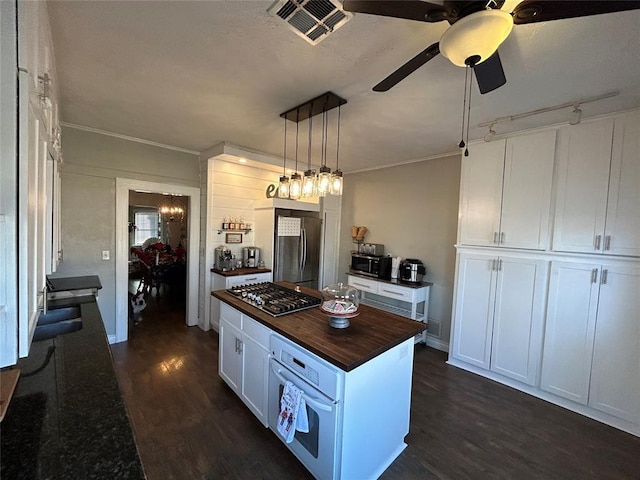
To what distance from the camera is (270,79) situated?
1.98 meters

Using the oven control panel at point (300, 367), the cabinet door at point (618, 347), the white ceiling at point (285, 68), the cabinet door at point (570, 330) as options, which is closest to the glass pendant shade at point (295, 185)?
the white ceiling at point (285, 68)

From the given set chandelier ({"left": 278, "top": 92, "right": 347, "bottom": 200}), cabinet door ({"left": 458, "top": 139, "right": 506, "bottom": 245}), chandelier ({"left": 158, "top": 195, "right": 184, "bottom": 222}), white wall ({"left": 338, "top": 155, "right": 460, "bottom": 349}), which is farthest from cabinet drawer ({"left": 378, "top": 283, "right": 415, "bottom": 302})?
chandelier ({"left": 158, "top": 195, "right": 184, "bottom": 222})

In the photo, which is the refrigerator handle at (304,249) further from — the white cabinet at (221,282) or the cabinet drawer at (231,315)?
the cabinet drawer at (231,315)

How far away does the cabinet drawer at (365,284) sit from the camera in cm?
400

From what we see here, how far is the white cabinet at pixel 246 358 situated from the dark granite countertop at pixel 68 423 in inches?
35.4

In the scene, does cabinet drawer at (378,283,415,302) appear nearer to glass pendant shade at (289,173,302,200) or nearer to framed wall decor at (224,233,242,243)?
glass pendant shade at (289,173,302,200)

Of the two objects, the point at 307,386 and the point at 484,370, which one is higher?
the point at 307,386

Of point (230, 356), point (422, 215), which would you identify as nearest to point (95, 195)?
point (230, 356)

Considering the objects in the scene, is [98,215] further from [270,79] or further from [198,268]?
[270,79]

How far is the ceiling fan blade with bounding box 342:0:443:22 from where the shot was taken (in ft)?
3.40

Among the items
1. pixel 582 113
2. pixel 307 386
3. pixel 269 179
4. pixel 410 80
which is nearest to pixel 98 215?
pixel 269 179

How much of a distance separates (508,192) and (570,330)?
142 cm

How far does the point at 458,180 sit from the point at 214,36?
3217 millimetres

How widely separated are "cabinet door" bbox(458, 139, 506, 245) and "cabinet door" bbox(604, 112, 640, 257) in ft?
2.70
